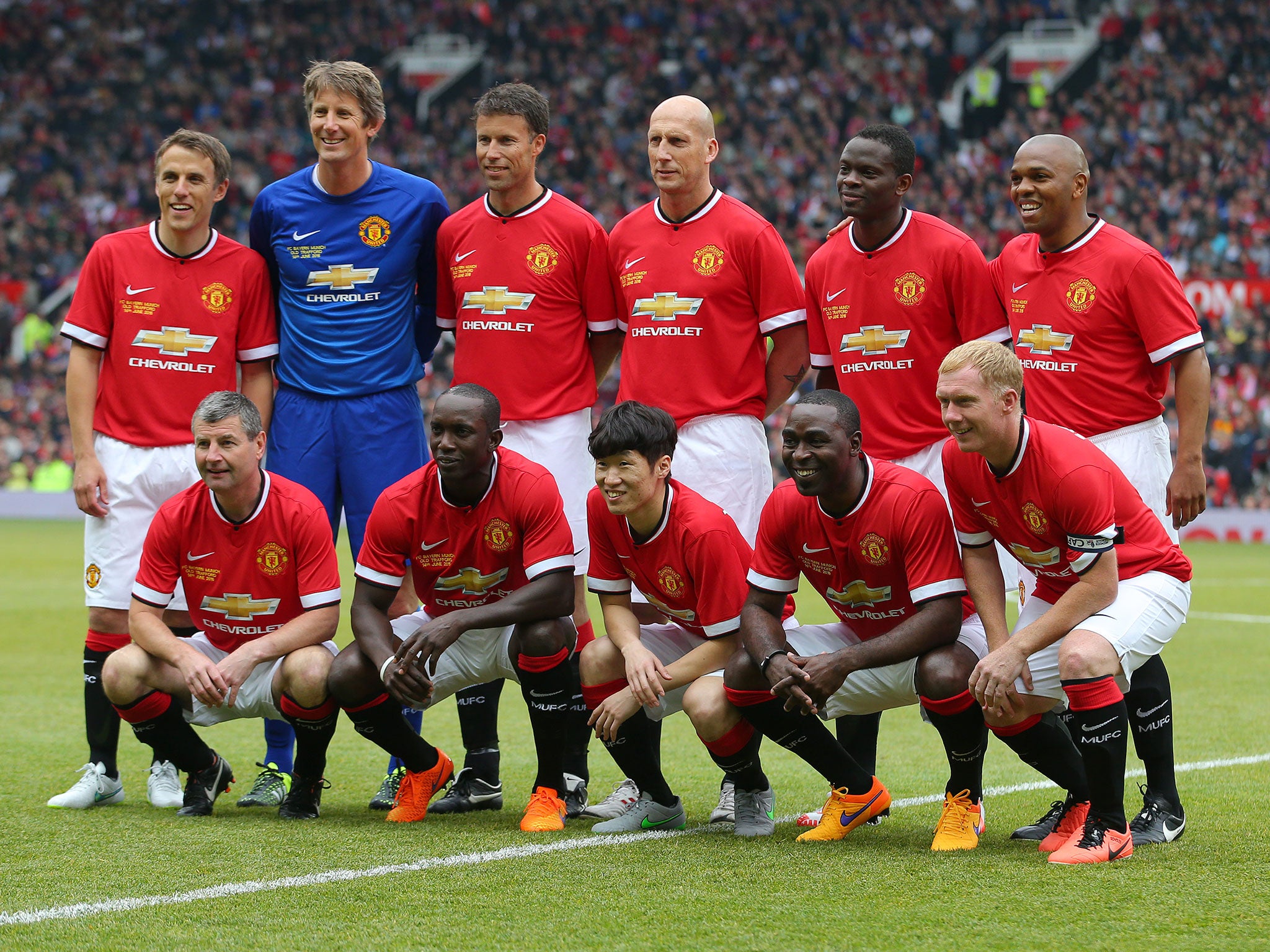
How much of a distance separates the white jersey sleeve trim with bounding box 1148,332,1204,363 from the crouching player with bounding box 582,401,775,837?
5.22 ft

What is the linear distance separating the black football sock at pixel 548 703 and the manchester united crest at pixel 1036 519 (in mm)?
1643

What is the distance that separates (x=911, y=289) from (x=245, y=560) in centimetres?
265

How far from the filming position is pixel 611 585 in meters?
5.09

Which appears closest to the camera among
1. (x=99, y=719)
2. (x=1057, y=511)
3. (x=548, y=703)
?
(x=1057, y=511)

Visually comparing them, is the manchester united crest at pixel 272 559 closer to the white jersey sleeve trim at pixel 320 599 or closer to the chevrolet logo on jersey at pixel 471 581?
the white jersey sleeve trim at pixel 320 599

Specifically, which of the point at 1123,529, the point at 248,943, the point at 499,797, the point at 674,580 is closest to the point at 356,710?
the point at 499,797

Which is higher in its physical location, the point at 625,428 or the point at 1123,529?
the point at 625,428

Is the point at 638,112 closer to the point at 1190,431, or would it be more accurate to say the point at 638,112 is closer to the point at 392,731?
the point at 1190,431

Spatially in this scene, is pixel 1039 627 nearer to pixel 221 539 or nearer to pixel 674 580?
pixel 674 580

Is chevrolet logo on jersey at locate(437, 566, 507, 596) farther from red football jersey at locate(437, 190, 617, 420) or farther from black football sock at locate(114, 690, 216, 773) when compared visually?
black football sock at locate(114, 690, 216, 773)

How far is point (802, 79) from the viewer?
2991 centimetres

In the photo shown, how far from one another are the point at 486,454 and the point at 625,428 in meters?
0.54

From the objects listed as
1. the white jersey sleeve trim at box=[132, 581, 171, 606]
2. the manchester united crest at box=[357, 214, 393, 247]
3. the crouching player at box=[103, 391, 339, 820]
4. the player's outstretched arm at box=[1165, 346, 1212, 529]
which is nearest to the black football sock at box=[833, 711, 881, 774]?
the player's outstretched arm at box=[1165, 346, 1212, 529]

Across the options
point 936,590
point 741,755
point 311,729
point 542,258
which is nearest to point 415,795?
point 311,729
